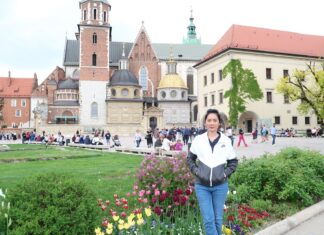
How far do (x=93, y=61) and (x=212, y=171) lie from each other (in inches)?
2520

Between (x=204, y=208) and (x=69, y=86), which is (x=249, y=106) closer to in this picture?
(x=69, y=86)

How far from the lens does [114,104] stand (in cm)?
6353

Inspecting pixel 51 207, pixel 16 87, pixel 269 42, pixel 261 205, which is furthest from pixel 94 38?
pixel 51 207

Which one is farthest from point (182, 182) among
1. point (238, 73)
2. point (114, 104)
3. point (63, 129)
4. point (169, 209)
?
point (114, 104)

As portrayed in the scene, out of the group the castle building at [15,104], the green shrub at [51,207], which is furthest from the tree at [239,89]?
the castle building at [15,104]

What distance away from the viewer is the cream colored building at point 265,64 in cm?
4309

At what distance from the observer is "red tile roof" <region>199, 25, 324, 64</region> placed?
1706 inches

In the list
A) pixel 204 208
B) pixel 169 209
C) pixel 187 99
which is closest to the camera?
pixel 204 208

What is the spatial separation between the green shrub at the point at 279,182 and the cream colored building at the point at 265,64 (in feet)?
117

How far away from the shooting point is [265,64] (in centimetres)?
4391

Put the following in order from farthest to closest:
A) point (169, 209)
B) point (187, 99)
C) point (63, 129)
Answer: point (187, 99)
point (63, 129)
point (169, 209)

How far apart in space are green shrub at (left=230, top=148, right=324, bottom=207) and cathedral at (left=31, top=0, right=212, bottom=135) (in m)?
49.5

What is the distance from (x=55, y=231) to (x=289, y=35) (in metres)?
48.6

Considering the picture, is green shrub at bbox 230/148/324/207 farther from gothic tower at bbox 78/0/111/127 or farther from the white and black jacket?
gothic tower at bbox 78/0/111/127
